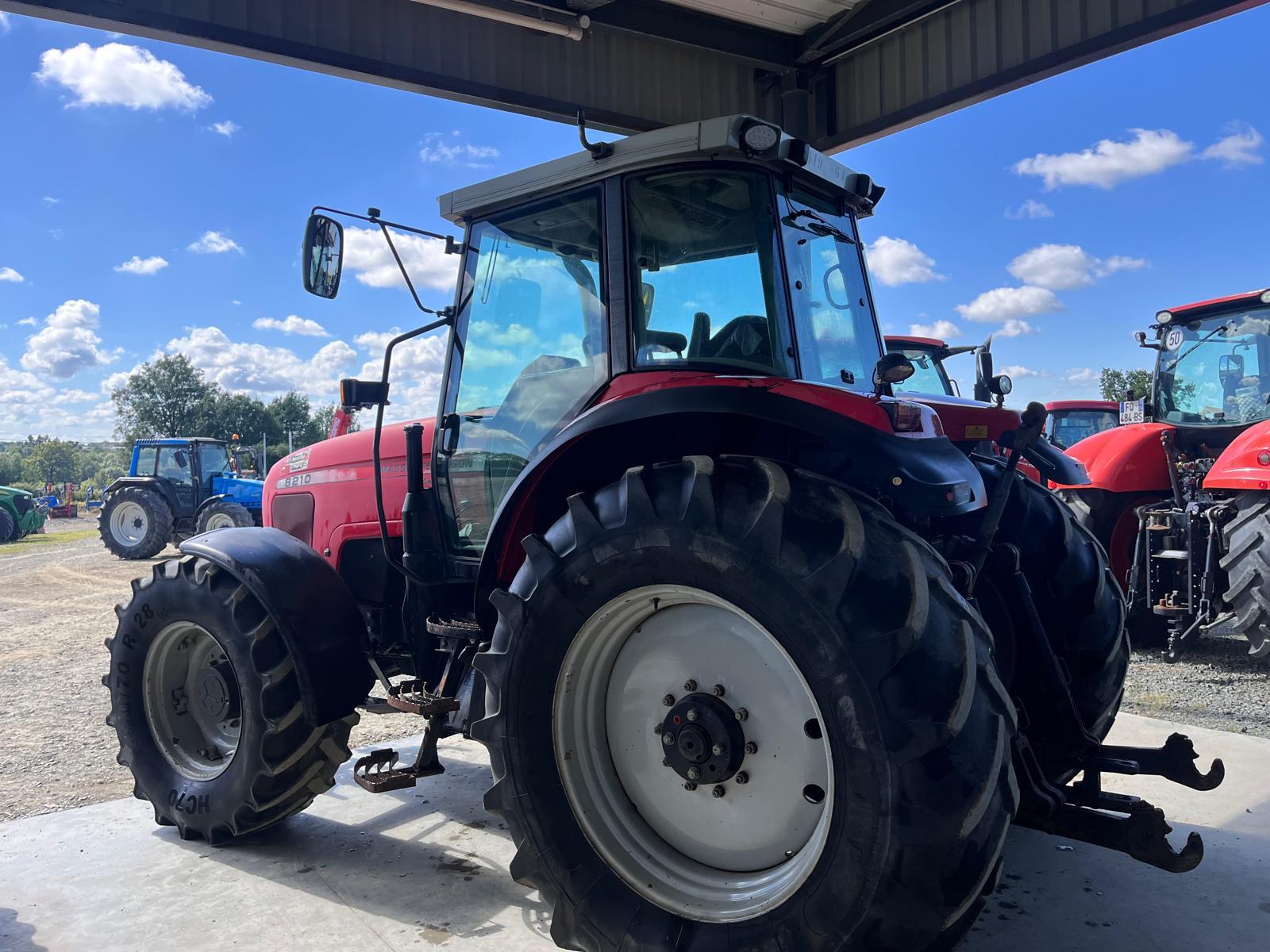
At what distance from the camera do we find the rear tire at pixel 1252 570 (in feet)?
18.9

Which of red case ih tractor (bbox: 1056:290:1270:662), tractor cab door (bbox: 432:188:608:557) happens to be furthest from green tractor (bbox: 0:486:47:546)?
red case ih tractor (bbox: 1056:290:1270:662)

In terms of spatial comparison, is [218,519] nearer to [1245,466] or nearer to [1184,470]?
[1184,470]

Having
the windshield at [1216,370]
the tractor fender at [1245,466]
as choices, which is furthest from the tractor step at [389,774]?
the windshield at [1216,370]

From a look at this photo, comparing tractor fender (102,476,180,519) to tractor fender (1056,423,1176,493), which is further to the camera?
tractor fender (102,476,180,519)

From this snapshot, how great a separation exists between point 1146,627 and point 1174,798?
3.80 meters

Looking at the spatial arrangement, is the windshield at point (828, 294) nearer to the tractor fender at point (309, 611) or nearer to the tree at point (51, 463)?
the tractor fender at point (309, 611)

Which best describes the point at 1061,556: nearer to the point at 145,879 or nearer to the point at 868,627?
the point at 868,627

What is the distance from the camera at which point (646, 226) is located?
2934 millimetres

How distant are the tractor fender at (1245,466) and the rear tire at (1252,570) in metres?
0.14

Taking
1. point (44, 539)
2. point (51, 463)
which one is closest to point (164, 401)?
point (51, 463)

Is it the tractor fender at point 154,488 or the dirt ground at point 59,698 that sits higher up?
the tractor fender at point 154,488

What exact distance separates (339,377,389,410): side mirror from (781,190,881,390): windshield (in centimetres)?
160

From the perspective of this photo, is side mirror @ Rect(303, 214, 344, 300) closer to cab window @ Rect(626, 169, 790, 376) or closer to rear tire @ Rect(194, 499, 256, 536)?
cab window @ Rect(626, 169, 790, 376)

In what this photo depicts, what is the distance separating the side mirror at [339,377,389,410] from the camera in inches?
136
